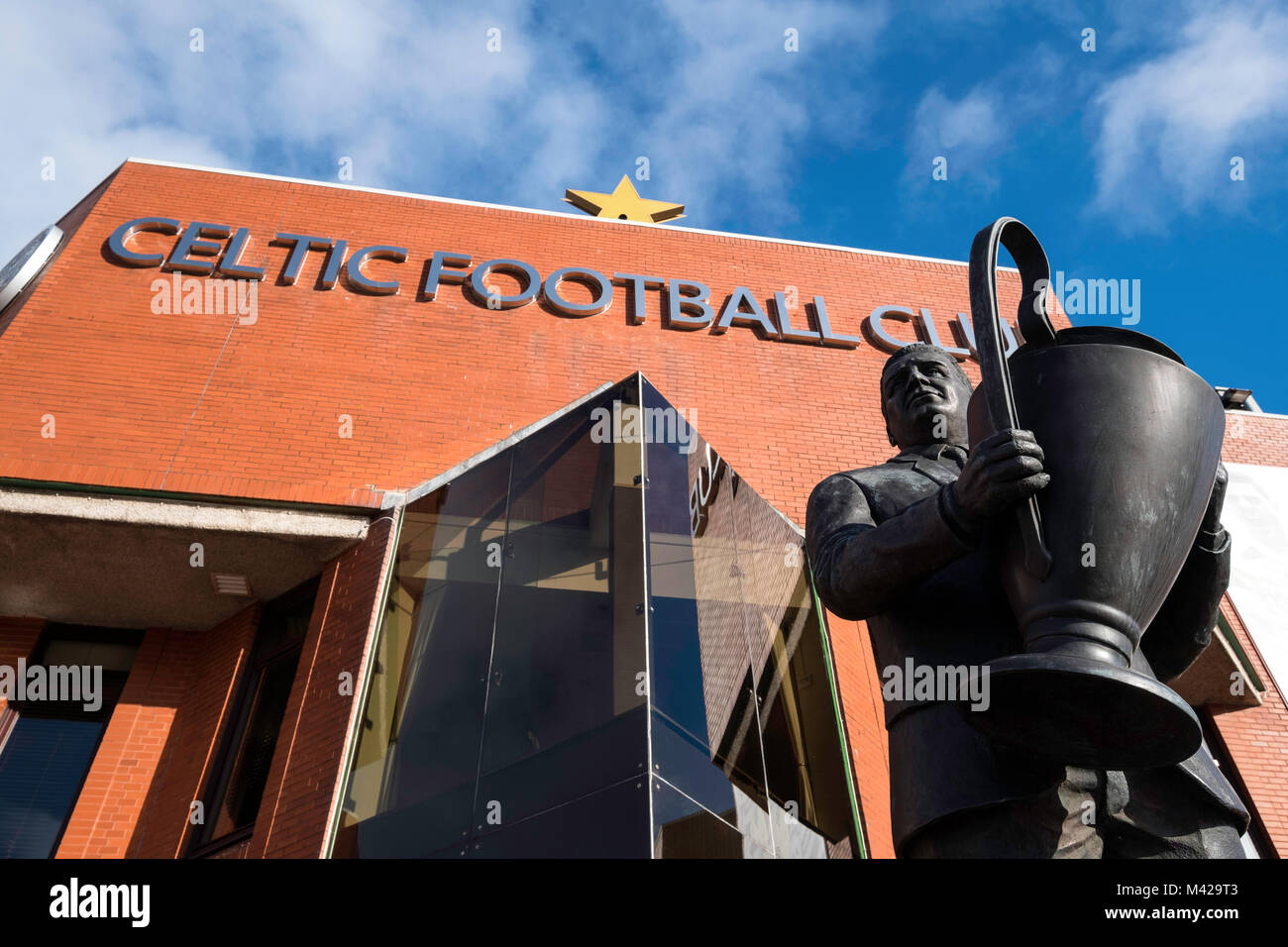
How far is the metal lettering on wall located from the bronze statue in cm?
938

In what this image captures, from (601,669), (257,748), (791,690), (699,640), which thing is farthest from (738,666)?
(257,748)

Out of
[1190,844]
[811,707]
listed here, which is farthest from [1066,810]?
[811,707]

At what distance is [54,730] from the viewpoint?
30.5 feet

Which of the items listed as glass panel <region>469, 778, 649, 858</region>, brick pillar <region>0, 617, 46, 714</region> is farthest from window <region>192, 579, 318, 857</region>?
glass panel <region>469, 778, 649, 858</region>

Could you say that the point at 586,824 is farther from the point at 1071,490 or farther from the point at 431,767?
the point at 1071,490

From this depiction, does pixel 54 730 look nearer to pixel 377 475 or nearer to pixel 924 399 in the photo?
pixel 377 475

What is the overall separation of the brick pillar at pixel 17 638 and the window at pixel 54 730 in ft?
0.35

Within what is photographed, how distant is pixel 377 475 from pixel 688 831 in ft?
17.1

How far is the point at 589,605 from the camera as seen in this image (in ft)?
22.6

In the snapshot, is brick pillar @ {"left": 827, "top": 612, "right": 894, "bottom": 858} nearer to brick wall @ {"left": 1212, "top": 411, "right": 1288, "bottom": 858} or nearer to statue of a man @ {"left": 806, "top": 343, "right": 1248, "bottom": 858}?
brick wall @ {"left": 1212, "top": 411, "right": 1288, "bottom": 858}

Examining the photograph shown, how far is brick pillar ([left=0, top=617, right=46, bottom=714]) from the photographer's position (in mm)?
9633

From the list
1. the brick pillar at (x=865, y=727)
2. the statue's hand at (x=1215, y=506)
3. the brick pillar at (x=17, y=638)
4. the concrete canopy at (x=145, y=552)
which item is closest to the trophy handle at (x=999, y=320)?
the statue's hand at (x=1215, y=506)

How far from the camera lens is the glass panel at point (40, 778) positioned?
28.0 feet

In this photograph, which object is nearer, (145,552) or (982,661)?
(982,661)
